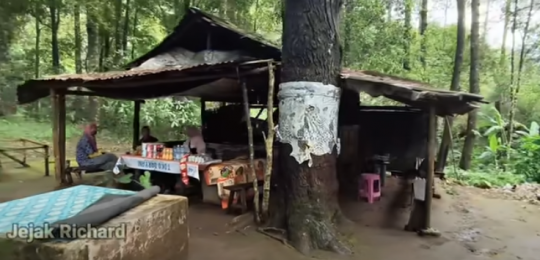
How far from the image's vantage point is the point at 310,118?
515 cm

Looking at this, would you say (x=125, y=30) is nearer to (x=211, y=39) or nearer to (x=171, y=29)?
(x=171, y=29)

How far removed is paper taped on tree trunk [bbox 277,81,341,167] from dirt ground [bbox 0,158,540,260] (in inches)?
47.3

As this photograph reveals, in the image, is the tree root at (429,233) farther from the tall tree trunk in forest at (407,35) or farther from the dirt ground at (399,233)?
the tall tree trunk in forest at (407,35)

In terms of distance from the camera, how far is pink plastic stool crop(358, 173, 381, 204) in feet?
24.6

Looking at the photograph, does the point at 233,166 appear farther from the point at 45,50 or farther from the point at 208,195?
the point at 45,50

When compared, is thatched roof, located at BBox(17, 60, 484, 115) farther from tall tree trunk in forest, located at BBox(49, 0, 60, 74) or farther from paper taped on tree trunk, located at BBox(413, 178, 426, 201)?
tall tree trunk in forest, located at BBox(49, 0, 60, 74)

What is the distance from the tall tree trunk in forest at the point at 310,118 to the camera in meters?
5.13

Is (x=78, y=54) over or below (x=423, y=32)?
below

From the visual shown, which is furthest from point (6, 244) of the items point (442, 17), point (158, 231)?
point (442, 17)

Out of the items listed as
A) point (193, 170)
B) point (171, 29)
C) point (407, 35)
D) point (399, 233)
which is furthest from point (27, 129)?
point (399, 233)

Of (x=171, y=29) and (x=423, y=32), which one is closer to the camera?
(x=171, y=29)

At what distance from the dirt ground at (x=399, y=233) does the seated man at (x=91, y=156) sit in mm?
976

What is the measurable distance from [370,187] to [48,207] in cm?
562

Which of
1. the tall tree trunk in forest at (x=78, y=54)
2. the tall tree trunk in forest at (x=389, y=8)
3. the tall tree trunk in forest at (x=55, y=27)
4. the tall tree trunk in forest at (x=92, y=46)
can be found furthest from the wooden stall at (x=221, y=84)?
the tall tree trunk in forest at (x=55, y=27)
